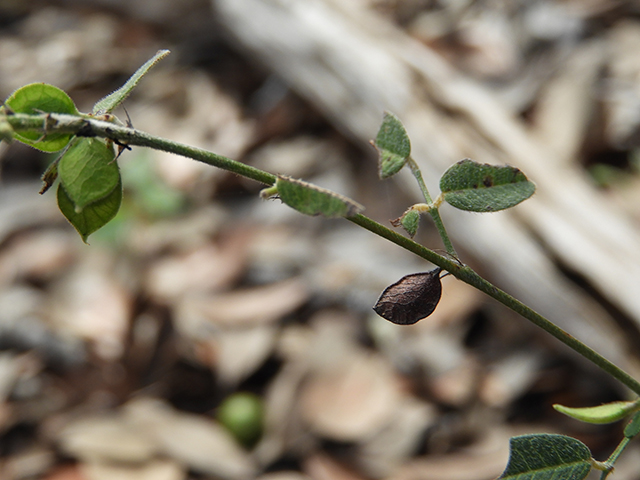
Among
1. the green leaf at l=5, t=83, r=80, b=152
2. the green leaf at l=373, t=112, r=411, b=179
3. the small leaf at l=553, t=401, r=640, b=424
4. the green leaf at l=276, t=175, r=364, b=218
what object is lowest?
the small leaf at l=553, t=401, r=640, b=424

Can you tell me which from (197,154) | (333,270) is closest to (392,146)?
(197,154)

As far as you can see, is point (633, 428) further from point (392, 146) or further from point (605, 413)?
point (392, 146)

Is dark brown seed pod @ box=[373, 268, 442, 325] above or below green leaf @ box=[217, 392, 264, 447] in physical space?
below

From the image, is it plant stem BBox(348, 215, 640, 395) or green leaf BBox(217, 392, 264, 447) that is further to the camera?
green leaf BBox(217, 392, 264, 447)

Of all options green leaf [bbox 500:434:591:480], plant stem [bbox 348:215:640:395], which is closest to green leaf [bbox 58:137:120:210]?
plant stem [bbox 348:215:640:395]

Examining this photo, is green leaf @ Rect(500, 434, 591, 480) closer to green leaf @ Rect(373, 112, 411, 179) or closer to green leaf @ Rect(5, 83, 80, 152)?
green leaf @ Rect(373, 112, 411, 179)

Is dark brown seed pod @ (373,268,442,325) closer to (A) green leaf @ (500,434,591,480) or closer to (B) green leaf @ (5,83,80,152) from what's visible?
(A) green leaf @ (500,434,591,480)

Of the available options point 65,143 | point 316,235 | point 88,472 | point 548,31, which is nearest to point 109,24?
point 316,235
